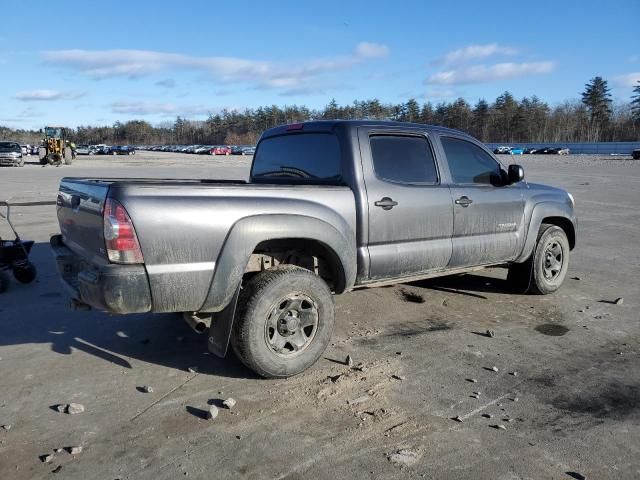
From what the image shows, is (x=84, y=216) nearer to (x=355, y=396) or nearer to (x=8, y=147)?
(x=355, y=396)

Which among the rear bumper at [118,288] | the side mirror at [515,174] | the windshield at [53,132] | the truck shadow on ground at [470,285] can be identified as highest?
the windshield at [53,132]

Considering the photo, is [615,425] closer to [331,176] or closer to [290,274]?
[290,274]

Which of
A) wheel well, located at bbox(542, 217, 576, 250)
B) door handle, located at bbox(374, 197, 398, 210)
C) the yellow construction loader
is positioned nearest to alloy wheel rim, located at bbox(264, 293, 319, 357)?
door handle, located at bbox(374, 197, 398, 210)

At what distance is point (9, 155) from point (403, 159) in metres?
41.8

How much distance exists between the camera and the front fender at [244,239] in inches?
142

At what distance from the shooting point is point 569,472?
111 inches

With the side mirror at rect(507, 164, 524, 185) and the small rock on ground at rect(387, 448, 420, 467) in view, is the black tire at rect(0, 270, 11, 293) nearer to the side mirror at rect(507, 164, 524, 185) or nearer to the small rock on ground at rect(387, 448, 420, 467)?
the small rock on ground at rect(387, 448, 420, 467)

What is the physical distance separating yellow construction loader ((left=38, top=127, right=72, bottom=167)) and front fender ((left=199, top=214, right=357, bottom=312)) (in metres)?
44.8

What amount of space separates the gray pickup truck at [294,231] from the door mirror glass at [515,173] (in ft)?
0.05

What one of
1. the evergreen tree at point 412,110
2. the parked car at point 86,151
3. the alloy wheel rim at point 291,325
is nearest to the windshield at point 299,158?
the alloy wheel rim at point 291,325

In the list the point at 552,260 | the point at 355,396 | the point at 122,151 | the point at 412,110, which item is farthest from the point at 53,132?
the point at 412,110

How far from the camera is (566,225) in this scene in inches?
255

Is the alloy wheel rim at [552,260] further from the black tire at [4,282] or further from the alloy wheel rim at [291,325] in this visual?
the black tire at [4,282]

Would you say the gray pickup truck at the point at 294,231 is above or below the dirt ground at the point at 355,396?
above
